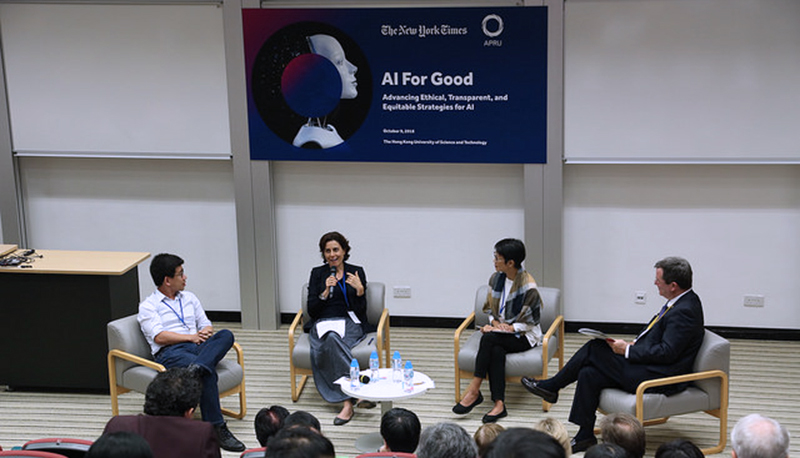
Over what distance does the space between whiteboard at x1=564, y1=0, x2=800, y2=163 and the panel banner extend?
16.6 inches

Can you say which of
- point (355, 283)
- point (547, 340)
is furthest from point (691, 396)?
point (355, 283)

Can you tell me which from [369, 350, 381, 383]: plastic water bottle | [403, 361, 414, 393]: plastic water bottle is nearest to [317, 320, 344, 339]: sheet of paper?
[369, 350, 381, 383]: plastic water bottle

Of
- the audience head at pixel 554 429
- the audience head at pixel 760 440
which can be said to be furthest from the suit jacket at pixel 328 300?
the audience head at pixel 760 440

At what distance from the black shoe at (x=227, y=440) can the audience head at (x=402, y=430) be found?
1.98 meters

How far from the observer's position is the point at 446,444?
381 cm

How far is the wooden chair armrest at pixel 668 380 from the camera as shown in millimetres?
5730

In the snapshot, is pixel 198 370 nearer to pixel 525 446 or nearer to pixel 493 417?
pixel 493 417

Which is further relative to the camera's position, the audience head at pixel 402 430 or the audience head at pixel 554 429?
the audience head at pixel 402 430

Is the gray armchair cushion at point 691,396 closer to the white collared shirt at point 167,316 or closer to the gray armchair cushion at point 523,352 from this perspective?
the gray armchair cushion at point 523,352

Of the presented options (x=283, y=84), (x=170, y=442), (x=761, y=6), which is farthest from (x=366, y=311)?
(x=761, y=6)

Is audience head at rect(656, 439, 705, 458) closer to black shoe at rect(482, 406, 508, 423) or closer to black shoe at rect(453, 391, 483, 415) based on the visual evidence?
black shoe at rect(482, 406, 508, 423)

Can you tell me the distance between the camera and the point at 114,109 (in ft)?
28.3

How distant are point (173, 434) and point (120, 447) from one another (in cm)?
113

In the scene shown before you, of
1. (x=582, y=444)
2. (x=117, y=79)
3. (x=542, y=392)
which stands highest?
(x=117, y=79)
